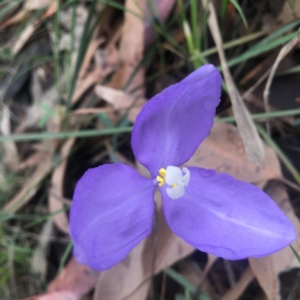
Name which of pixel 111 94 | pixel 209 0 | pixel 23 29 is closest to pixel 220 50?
pixel 209 0

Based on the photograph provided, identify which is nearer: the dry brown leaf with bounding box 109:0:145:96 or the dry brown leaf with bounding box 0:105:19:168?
the dry brown leaf with bounding box 109:0:145:96

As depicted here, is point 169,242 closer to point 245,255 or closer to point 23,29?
point 245,255

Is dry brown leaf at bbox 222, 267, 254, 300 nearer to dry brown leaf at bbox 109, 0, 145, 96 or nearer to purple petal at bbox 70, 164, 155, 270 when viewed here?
purple petal at bbox 70, 164, 155, 270

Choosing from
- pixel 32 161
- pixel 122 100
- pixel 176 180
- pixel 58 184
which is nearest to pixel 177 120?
pixel 176 180

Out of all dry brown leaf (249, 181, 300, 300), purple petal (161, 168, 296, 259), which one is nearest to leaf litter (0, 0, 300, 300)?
dry brown leaf (249, 181, 300, 300)

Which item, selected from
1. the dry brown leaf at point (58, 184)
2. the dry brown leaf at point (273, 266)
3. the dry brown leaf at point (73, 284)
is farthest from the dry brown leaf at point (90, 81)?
the dry brown leaf at point (273, 266)

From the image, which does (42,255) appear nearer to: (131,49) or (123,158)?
(123,158)

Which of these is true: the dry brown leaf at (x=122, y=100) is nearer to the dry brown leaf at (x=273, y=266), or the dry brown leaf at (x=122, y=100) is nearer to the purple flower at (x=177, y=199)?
the purple flower at (x=177, y=199)

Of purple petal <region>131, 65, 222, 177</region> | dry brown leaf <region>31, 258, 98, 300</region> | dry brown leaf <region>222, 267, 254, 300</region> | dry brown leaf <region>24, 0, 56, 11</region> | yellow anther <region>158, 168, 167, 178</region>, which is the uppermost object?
dry brown leaf <region>24, 0, 56, 11</region>
